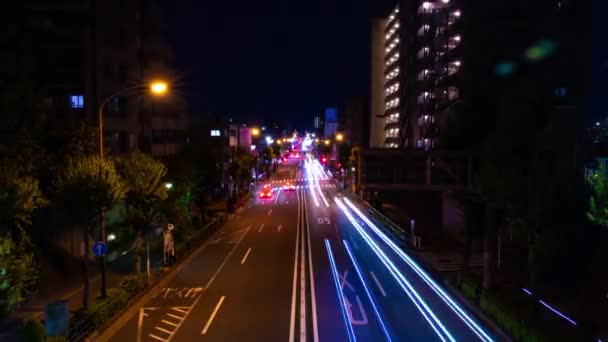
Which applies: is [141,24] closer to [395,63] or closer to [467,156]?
[467,156]

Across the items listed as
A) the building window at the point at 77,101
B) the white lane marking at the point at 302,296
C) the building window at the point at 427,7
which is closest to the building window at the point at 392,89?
the building window at the point at 427,7

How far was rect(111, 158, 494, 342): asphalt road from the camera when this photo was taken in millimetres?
16062

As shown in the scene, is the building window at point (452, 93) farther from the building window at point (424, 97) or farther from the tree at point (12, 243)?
the tree at point (12, 243)

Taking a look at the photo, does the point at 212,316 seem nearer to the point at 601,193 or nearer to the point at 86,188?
the point at 86,188

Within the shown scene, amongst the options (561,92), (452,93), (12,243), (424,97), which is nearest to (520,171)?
(12,243)

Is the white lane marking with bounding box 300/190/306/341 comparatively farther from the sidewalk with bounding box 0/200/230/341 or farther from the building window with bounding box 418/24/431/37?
the building window with bounding box 418/24/431/37

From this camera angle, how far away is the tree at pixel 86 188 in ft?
59.5

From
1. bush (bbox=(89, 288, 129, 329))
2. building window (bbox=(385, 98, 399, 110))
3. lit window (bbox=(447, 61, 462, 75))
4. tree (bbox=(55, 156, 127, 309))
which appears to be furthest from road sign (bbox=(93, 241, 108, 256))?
building window (bbox=(385, 98, 399, 110))

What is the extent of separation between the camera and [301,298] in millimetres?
20156

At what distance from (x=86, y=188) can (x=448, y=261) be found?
17.7 metres

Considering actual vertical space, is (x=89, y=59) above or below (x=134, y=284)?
above

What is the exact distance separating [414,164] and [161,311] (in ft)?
46.6

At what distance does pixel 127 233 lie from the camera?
29.3 metres

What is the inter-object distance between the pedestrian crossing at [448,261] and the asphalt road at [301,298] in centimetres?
120
